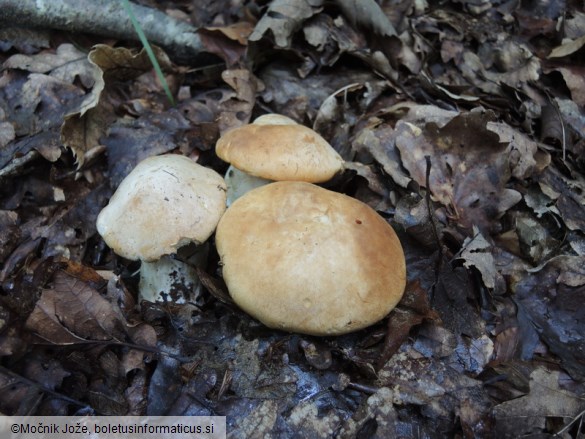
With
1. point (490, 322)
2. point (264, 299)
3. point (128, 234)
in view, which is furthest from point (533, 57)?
point (128, 234)

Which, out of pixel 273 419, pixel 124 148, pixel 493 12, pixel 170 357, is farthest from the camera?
pixel 493 12

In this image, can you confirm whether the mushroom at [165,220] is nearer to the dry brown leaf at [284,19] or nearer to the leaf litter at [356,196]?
the leaf litter at [356,196]

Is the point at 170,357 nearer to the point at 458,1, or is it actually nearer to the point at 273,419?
the point at 273,419

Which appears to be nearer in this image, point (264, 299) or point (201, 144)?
point (264, 299)

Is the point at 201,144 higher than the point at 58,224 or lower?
higher

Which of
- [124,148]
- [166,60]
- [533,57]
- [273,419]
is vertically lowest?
[273,419]

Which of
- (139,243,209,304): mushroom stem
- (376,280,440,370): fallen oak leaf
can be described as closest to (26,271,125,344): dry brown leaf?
(139,243,209,304): mushroom stem

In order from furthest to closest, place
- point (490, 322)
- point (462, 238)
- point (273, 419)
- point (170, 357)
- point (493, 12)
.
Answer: point (493, 12), point (462, 238), point (490, 322), point (170, 357), point (273, 419)

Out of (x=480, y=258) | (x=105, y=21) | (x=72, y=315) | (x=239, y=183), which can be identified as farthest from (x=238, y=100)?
(x=480, y=258)
